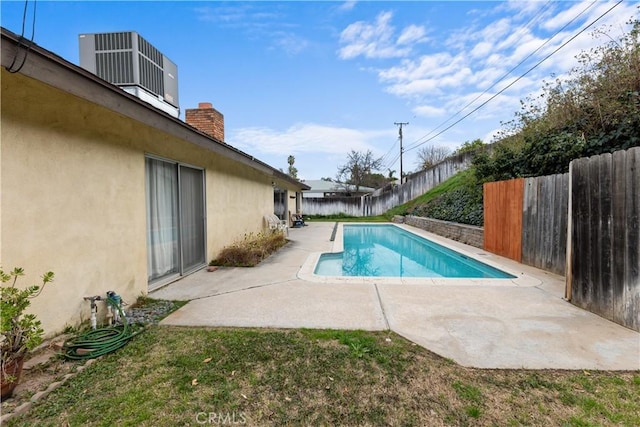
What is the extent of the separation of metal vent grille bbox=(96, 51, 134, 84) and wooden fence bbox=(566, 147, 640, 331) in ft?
26.2

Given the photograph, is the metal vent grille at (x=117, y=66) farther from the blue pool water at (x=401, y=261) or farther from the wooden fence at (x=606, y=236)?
the wooden fence at (x=606, y=236)

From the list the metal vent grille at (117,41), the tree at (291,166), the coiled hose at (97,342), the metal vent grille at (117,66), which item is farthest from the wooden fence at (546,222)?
the tree at (291,166)

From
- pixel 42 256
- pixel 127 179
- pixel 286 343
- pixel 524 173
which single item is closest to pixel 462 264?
pixel 524 173

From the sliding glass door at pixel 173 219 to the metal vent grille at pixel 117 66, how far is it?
7.40 ft

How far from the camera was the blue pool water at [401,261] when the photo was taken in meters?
7.24

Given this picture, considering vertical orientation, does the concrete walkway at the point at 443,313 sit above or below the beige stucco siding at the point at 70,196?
below

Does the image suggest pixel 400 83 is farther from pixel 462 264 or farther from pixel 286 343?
pixel 286 343

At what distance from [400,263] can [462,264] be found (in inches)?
65.8

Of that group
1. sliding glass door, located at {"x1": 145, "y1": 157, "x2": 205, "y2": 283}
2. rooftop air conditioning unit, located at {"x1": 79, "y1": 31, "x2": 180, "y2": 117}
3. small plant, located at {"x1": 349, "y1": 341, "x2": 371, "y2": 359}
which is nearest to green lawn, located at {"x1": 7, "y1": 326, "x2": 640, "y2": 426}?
small plant, located at {"x1": 349, "y1": 341, "x2": 371, "y2": 359}

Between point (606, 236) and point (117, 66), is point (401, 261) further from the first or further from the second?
point (117, 66)

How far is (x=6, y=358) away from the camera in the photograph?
2.16 meters

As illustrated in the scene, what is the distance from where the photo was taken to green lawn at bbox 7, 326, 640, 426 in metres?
2.00

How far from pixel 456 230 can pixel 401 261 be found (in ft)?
12.7

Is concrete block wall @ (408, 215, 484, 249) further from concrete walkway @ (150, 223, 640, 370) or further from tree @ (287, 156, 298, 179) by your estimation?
tree @ (287, 156, 298, 179)
